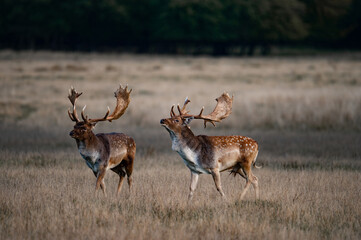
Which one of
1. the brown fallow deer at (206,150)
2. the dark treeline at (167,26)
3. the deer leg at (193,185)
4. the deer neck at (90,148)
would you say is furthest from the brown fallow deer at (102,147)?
the dark treeline at (167,26)

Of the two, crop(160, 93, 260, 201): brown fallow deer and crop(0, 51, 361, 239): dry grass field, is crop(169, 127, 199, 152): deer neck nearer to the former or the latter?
crop(160, 93, 260, 201): brown fallow deer

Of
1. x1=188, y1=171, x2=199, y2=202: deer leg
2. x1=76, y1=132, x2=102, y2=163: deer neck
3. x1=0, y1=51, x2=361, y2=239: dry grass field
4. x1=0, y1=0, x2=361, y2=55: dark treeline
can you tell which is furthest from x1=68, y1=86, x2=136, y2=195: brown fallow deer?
x1=0, y1=0, x2=361, y2=55: dark treeline

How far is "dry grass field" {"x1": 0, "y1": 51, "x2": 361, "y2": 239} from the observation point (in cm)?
784

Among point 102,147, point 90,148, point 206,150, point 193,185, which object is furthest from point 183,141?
point 90,148

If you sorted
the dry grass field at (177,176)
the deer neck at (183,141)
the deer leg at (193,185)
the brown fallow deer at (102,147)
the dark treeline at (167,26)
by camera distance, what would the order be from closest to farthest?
the dry grass field at (177,176) < the deer neck at (183,141) < the deer leg at (193,185) < the brown fallow deer at (102,147) < the dark treeline at (167,26)

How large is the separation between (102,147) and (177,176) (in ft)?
8.21

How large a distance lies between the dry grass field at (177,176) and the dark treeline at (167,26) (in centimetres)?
4801

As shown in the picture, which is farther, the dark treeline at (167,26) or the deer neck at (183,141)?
the dark treeline at (167,26)

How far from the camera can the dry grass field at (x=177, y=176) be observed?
25.7ft

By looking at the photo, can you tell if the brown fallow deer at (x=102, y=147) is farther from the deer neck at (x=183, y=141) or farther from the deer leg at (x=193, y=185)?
the deer leg at (x=193, y=185)

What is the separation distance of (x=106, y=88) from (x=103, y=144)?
22548mm

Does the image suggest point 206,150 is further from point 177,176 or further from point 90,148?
point 177,176

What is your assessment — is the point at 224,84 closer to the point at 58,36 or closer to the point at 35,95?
the point at 35,95

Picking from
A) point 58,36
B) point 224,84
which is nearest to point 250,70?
point 224,84
